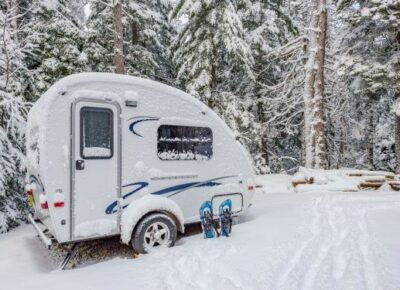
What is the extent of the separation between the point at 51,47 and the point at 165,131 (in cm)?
932

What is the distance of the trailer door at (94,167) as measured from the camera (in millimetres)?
5449

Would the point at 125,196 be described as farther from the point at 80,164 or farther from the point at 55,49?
the point at 55,49

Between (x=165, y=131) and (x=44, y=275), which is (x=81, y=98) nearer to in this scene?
(x=165, y=131)

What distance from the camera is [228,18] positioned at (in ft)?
45.6

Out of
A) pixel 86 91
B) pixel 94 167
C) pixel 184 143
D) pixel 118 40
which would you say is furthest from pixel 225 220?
pixel 118 40

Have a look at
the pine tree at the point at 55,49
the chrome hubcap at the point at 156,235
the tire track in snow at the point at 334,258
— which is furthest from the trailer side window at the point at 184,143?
the pine tree at the point at 55,49

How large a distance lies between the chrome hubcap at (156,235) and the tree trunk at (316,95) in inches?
351

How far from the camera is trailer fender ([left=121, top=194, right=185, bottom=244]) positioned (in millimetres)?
5727

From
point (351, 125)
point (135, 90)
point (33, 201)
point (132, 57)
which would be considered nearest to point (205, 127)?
point (135, 90)

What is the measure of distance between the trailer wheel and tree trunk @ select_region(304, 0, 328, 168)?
8.86 m

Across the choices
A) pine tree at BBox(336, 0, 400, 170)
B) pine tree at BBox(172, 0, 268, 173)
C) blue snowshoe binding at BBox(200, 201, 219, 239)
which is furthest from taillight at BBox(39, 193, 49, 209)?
pine tree at BBox(336, 0, 400, 170)

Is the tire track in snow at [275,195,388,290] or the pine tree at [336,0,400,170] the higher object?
the pine tree at [336,0,400,170]

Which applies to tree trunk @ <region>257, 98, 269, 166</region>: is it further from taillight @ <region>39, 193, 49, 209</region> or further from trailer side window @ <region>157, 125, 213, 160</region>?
taillight @ <region>39, 193, 49, 209</region>

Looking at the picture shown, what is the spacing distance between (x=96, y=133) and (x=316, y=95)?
404 inches
